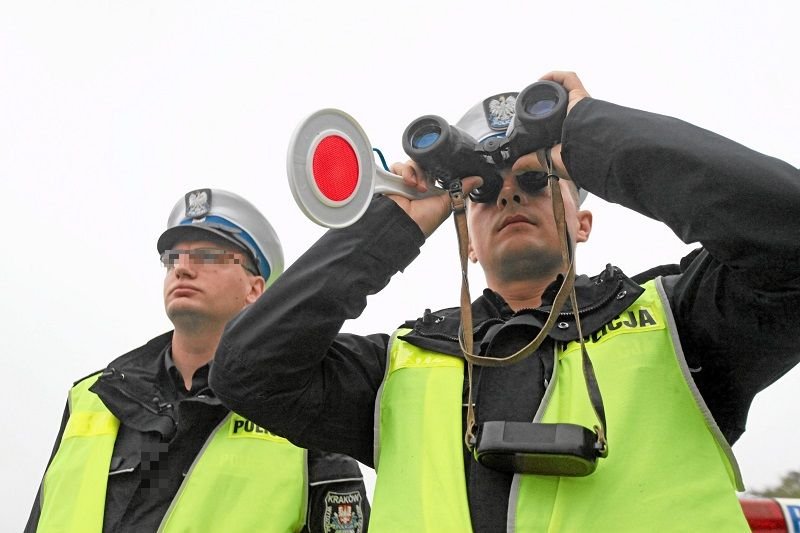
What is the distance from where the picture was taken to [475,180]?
2.56 m

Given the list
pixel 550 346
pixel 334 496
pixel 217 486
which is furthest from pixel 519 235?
pixel 217 486

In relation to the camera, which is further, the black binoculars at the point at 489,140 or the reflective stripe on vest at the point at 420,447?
the black binoculars at the point at 489,140

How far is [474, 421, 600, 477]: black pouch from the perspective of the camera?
6.45 ft

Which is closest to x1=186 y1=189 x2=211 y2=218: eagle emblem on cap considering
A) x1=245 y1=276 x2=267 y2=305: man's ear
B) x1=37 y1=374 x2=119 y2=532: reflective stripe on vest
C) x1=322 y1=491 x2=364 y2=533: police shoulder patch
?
x1=245 y1=276 x2=267 y2=305: man's ear

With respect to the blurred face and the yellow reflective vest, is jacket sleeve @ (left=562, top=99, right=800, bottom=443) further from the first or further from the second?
the blurred face

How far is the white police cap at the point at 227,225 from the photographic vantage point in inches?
163

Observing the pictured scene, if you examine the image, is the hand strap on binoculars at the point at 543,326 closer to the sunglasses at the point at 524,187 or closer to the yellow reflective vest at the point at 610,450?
the yellow reflective vest at the point at 610,450

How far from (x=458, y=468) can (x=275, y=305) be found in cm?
69

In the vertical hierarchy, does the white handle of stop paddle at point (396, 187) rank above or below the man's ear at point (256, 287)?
below

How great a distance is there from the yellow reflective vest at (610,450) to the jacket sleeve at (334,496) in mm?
836

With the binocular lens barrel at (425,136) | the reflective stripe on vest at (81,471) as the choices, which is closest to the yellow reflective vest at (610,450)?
the binocular lens barrel at (425,136)

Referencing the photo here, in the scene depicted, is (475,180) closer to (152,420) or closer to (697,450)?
(697,450)

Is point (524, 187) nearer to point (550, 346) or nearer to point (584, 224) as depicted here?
point (550, 346)

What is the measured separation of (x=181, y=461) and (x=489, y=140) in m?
1.74
